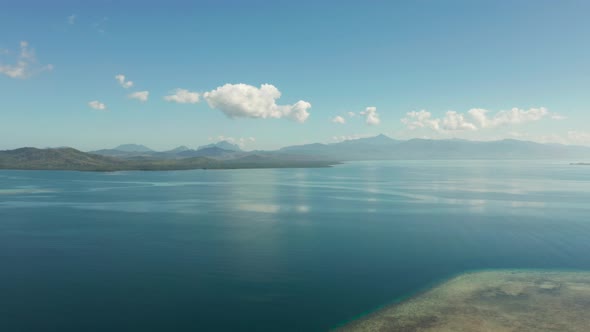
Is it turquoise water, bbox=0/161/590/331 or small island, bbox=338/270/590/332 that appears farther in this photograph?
turquoise water, bbox=0/161/590/331

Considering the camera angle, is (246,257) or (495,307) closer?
(495,307)

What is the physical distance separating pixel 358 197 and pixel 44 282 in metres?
59.3

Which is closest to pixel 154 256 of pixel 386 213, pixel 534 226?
pixel 386 213

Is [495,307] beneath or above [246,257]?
beneath

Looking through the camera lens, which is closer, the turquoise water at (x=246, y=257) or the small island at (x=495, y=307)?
the small island at (x=495, y=307)

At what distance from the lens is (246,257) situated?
32.3 meters

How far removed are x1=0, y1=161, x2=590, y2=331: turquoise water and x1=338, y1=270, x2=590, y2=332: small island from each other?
5.76 feet

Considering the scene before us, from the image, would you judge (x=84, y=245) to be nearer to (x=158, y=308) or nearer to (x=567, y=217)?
(x=158, y=308)

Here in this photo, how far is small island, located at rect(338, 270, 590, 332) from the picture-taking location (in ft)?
63.5

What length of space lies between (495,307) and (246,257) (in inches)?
735

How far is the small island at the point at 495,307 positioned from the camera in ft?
63.5

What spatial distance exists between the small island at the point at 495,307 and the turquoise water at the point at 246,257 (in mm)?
1754

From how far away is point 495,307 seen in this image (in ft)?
70.8

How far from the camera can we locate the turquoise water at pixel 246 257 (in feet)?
70.6
